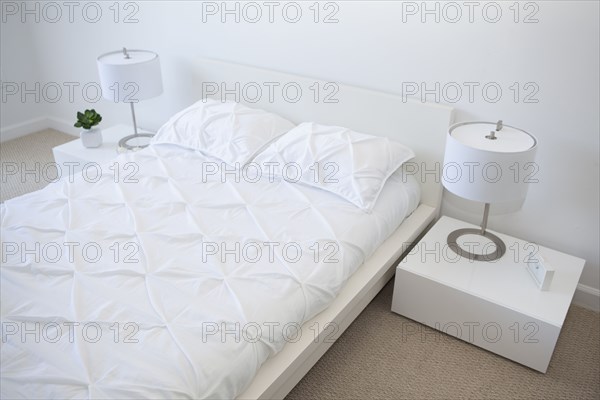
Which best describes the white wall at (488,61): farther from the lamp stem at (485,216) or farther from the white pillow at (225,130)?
the white pillow at (225,130)

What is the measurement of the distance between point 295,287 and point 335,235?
33cm

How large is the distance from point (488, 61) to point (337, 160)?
75 cm

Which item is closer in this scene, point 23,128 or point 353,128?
point 353,128

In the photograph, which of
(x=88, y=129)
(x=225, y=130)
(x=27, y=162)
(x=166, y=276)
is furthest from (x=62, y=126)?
(x=166, y=276)

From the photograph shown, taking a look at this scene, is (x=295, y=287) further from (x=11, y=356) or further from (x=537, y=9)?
(x=537, y=9)

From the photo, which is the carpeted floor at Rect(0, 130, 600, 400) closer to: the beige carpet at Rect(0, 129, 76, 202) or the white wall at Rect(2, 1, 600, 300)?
the white wall at Rect(2, 1, 600, 300)

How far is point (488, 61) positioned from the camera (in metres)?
2.23

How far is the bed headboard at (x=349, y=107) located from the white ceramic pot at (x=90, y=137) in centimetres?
72

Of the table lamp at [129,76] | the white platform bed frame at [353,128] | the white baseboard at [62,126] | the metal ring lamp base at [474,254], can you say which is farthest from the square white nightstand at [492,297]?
the white baseboard at [62,126]

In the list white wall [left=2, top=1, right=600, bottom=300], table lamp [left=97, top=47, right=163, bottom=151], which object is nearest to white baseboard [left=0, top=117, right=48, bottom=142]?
table lamp [left=97, top=47, right=163, bottom=151]

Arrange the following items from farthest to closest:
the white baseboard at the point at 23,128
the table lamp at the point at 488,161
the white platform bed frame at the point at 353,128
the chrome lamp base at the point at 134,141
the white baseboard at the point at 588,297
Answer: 1. the white baseboard at the point at 23,128
2. the chrome lamp base at the point at 134,141
3. the white baseboard at the point at 588,297
4. the table lamp at the point at 488,161
5. the white platform bed frame at the point at 353,128

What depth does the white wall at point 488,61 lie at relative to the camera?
209cm

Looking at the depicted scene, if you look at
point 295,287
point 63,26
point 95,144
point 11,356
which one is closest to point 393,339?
point 295,287

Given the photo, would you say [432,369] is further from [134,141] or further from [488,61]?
[134,141]
